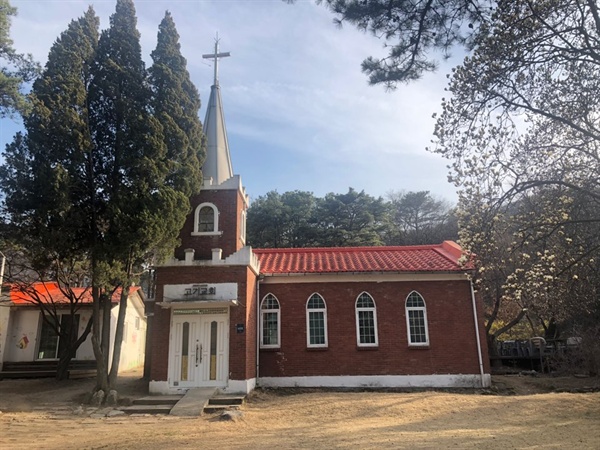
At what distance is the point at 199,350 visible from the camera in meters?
14.5

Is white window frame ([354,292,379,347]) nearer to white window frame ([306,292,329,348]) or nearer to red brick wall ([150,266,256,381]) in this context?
white window frame ([306,292,329,348])

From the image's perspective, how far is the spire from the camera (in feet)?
55.3

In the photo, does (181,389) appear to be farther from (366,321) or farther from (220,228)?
(366,321)

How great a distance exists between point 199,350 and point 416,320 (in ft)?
25.1

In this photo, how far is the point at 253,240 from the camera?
125ft

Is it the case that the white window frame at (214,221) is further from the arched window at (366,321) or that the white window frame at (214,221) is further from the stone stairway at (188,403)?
the arched window at (366,321)

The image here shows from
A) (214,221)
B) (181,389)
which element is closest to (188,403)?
(181,389)

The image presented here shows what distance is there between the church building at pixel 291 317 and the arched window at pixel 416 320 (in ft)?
0.12

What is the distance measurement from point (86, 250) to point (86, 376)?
8.56m

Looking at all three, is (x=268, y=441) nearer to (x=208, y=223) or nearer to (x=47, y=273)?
(x=208, y=223)

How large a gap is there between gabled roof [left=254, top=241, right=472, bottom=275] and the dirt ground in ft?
13.9

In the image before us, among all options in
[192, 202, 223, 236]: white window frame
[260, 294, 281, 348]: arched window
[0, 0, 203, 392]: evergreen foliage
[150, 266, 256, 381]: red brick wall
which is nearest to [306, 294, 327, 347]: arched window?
[260, 294, 281, 348]: arched window

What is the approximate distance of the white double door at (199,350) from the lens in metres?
14.3

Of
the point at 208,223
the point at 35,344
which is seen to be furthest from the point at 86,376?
the point at 208,223
